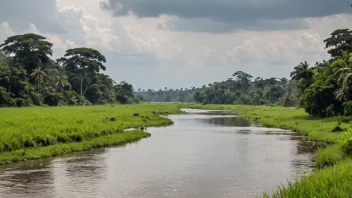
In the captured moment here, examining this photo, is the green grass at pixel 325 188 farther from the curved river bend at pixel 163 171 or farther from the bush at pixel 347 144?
the bush at pixel 347 144

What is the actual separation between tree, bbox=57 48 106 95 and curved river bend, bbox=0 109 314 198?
74349 mm

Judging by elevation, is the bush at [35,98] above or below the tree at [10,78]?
below

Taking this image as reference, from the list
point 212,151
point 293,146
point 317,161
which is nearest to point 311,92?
point 293,146

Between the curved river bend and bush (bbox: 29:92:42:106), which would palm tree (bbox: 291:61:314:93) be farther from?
bush (bbox: 29:92:42:106)

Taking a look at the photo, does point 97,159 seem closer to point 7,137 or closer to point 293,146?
point 7,137

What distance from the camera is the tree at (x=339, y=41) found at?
226 ft

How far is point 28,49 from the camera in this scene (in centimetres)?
8331

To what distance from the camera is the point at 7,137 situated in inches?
955

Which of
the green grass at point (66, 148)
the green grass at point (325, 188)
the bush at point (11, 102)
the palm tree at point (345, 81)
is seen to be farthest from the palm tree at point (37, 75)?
the green grass at point (325, 188)

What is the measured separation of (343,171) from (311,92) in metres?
41.7

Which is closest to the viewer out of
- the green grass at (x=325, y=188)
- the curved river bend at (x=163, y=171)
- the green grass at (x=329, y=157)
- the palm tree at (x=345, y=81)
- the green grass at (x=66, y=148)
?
the green grass at (x=325, y=188)

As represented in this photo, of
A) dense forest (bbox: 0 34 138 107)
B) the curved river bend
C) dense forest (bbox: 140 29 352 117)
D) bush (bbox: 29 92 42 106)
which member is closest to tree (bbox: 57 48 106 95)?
dense forest (bbox: 0 34 138 107)

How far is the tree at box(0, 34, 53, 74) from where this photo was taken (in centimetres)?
8312

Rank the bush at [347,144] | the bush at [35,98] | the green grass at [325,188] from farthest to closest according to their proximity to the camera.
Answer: the bush at [35,98] → the bush at [347,144] → the green grass at [325,188]
